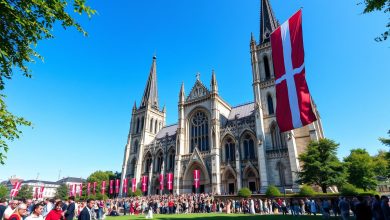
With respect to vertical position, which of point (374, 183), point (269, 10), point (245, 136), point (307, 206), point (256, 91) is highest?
point (269, 10)

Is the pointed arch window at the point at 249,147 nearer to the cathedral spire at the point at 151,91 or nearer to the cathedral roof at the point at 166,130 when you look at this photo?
the cathedral roof at the point at 166,130

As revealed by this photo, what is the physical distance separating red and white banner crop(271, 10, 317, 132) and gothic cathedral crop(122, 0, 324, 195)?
2076 centimetres

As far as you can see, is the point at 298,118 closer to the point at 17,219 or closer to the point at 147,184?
the point at 17,219

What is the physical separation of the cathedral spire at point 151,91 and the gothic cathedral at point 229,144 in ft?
25.9

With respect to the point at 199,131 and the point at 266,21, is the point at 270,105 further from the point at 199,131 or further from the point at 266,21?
the point at 266,21

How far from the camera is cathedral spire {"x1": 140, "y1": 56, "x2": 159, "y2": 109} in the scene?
5983cm

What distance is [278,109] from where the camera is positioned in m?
12.7

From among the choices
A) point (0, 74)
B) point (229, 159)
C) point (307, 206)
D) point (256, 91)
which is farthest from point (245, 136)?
point (0, 74)

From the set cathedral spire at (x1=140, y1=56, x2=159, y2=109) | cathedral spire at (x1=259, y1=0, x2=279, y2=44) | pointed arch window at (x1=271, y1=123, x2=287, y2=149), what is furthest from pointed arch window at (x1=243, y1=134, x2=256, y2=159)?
cathedral spire at (x1=140, y1=56, x2=159, y2=109)

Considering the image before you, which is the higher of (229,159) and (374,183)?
(229,159)

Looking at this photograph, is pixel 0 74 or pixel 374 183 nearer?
pixel 0 74

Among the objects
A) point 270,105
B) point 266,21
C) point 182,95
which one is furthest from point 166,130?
→ point 266,21

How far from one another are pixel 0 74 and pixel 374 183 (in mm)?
48104

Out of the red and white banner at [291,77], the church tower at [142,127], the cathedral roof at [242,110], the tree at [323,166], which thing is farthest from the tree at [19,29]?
the church tower at [142,127]
